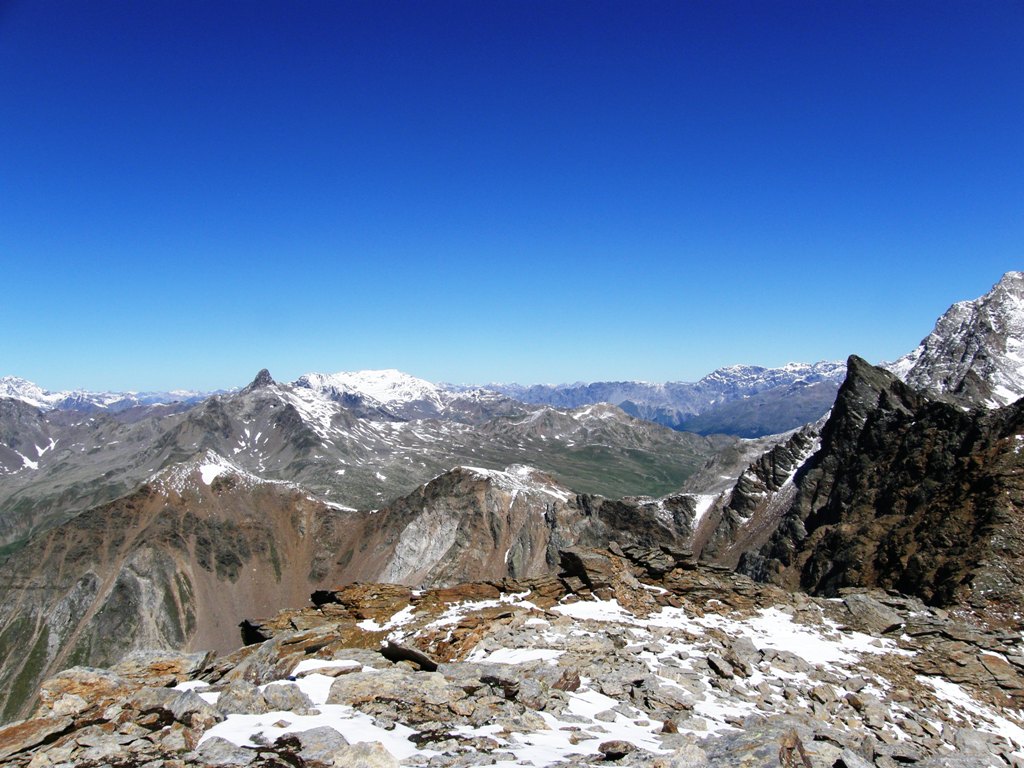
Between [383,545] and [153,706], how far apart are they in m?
179

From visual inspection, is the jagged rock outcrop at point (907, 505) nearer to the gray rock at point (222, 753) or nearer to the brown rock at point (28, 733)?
the gray rock at point (222, 753)

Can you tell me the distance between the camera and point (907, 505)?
268 feet

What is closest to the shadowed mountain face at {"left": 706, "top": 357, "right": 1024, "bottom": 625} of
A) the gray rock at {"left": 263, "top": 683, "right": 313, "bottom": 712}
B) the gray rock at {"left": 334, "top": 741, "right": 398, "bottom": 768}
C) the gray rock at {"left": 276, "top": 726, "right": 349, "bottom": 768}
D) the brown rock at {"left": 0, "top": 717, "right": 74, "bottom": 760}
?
the gray rock at {"left": 263, "top": 683, "right": 313, "bottom": 712}

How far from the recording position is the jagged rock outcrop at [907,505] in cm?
4897

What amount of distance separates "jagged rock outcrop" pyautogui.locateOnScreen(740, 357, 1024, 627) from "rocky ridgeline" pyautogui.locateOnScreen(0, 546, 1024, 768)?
46.0 ft

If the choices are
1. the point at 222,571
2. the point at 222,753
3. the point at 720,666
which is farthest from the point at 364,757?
the point at 222,571

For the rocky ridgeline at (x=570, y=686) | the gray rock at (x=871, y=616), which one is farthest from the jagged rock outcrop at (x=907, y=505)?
the rocky ridgeline at (x=570, y=686)

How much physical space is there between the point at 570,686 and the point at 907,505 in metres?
81.1

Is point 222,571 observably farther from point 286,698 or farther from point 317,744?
point 317,744

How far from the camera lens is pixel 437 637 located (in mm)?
28234

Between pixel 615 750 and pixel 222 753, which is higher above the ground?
pixel 222 753

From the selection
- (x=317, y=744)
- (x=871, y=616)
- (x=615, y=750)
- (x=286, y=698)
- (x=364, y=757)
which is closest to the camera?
(x=364, y=757)

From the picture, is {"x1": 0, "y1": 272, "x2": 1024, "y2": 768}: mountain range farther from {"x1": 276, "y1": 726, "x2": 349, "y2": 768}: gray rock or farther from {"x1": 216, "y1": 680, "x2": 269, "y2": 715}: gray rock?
{"x1": 276, "y1": 726, "x2": 349, "y2": 768}: gray rock

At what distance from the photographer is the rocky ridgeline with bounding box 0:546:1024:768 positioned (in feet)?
49.6
